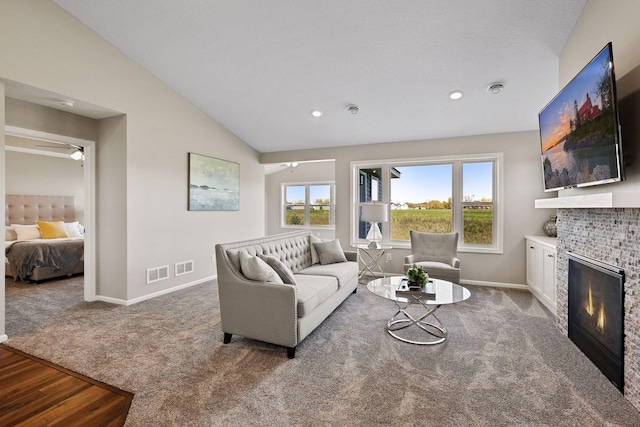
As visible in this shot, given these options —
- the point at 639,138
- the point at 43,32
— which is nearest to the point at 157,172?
the point at 43,32

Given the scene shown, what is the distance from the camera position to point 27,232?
5.57 metres

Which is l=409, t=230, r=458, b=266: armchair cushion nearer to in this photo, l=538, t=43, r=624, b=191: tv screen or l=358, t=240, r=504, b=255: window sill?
l=358, t=240, r=504, b=255: window sill

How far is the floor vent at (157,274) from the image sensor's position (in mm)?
4238

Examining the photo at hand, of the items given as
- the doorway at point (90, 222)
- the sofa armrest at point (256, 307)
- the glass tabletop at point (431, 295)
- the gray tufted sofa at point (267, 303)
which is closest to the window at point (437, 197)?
the glass tabletop at point (431, 295)

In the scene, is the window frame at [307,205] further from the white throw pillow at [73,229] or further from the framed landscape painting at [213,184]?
the white throw pillow at [73,229]

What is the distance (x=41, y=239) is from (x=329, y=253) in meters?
5.36

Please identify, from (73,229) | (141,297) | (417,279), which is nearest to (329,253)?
(417,279)

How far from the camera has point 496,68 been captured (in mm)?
3350

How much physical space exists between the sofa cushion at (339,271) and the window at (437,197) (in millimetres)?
1691

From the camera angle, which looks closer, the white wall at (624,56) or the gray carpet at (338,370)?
the gray carpet at (338,370)

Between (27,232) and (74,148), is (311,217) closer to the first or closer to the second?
(74,148)

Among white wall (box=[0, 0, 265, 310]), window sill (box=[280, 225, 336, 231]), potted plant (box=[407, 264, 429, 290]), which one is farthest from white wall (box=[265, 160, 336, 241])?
potted plant (box=[407, 264, 429, 290])

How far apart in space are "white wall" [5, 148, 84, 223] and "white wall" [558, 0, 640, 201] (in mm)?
8508

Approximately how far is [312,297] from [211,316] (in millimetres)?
1451
